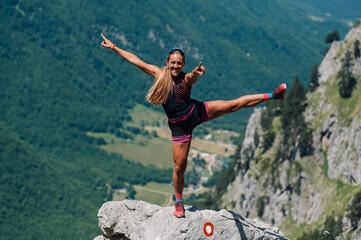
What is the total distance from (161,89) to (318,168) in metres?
126

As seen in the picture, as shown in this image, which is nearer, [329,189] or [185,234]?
[185,234]

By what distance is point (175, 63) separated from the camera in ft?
85.3

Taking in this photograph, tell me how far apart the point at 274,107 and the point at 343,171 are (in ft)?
202

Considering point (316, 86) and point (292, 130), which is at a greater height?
point (316, 86)

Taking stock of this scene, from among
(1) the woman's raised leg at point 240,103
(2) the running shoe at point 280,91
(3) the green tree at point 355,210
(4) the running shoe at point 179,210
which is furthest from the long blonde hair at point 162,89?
(3) the green tree at point 355,210

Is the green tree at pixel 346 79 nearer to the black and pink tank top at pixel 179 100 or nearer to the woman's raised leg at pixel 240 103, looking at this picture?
the woman's raised leg at pixel 240 103

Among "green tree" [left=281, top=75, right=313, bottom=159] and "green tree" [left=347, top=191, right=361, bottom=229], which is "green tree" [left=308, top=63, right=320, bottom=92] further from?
"green tree" [left=347, top=191, right=361, bottom=229]

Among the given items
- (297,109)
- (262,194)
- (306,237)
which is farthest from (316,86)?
(306,237)

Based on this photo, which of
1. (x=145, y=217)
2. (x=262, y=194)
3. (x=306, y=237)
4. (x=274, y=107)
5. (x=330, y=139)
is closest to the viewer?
(x=145, y=217)

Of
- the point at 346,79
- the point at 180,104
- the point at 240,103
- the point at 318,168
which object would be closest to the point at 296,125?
the point at 318,168

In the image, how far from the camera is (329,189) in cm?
13100

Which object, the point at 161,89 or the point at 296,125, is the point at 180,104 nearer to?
the point at 161,89

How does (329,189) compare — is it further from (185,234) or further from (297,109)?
(185,234)

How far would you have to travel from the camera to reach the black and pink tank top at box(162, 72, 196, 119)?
26.1 metres
